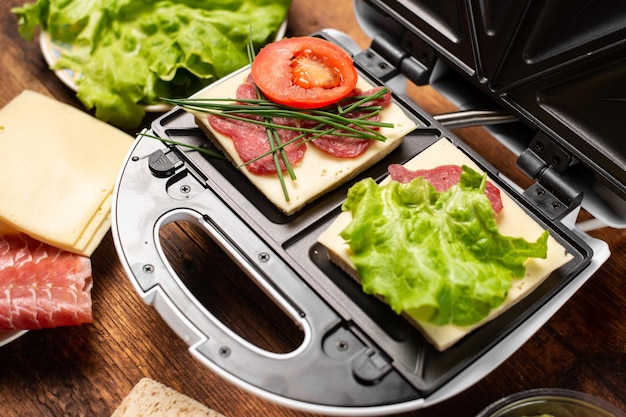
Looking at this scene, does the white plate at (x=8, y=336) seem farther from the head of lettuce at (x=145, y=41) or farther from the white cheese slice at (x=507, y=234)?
the white cheese slice at (x=507, y=234)

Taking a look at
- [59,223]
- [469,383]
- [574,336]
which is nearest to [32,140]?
[59,223]

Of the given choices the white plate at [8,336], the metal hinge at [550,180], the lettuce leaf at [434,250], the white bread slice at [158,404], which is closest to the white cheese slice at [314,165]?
the lettuce leaf at [434,250]

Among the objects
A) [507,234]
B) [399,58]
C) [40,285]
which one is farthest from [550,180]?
[40,285]

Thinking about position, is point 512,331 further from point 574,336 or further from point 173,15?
point 173,15

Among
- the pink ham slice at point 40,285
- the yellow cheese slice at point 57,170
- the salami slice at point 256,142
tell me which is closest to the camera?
the salami slice at point 256,142

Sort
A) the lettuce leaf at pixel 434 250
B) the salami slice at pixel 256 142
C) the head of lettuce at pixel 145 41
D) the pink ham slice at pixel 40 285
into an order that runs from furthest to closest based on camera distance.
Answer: the head of lettuce at pixel 145 41 < the pink ham slice at pixel 40 285 < the salami slice at pixel 256 142 < the lettuce leaf at pixel 434 250

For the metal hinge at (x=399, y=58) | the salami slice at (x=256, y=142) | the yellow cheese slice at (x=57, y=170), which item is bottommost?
the yellow cheese slice at (x=57, y=170)
